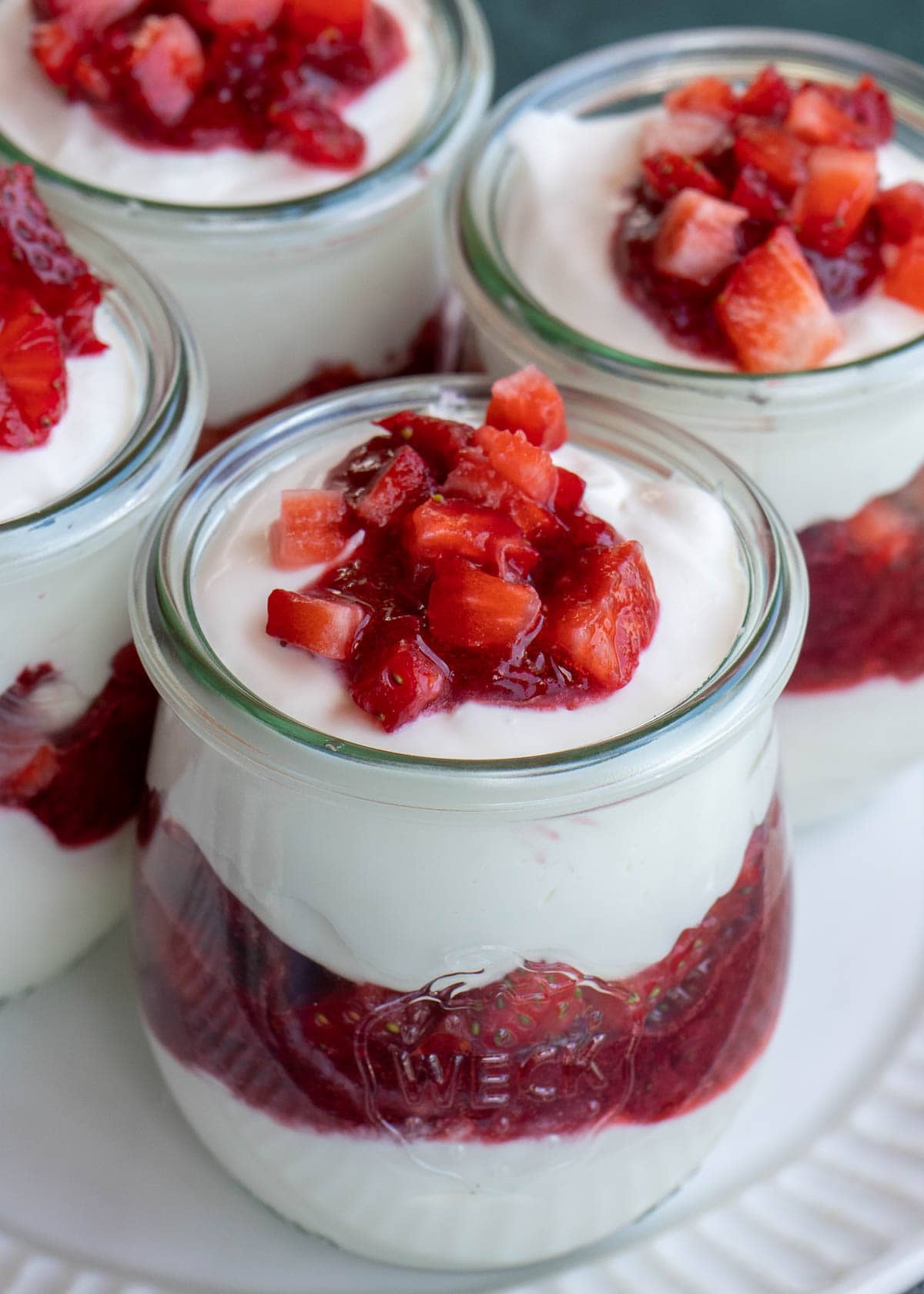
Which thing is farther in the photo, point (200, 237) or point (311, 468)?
point (200, 237)

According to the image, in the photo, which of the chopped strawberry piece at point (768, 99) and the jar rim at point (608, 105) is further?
the chopped strawberry piece at point (768, 99)

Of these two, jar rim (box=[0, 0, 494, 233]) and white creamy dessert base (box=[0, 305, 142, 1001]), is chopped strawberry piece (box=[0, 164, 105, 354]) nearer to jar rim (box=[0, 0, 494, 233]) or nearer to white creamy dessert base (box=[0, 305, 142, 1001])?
white creamy dessert base (box=[0, 305, 142, 1001])

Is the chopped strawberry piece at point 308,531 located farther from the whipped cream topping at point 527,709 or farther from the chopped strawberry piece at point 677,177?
the chopped strawberry piece at point 677,177

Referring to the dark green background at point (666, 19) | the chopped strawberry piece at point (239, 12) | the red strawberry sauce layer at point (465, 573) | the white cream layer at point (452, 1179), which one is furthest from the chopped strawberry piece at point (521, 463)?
the dark green background at point (666, 19)

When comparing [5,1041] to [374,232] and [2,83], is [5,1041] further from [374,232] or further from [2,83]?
[2,83]

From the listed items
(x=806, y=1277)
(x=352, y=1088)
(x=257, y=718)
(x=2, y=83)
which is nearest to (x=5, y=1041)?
(x=352, y=1088)
